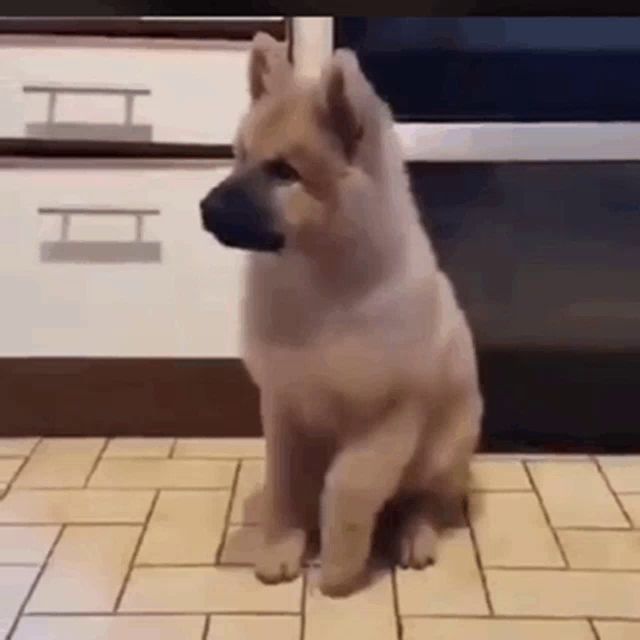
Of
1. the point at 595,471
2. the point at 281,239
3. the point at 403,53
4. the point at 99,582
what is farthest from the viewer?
the point at 595,471

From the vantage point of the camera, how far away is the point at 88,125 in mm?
1919

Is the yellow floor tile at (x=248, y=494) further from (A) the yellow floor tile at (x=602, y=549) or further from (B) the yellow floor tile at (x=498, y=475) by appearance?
(A) the yellow floor tile at (x=602, y=549)

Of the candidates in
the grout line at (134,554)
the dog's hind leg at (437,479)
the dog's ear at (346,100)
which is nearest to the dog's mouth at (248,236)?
the dog's ear at (346,100)

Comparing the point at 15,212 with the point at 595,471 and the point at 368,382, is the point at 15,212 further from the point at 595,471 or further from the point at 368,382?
the point at 595,471

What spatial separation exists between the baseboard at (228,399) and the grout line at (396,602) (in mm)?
488

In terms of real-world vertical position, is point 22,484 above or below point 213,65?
below

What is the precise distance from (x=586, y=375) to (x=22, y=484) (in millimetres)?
925

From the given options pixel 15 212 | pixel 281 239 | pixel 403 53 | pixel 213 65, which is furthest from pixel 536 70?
pixel 15 212

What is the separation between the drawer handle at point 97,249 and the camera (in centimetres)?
196

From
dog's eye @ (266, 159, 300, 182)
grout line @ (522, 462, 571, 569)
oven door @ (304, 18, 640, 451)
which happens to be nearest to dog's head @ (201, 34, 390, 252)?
dog's eye @ (266, 159, 300, 182)

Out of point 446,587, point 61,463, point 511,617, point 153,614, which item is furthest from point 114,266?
point 511,617

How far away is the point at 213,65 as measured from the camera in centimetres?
188

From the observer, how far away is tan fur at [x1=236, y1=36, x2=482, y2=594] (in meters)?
1.47

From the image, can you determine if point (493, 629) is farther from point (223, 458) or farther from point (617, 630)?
point (223, 458)
